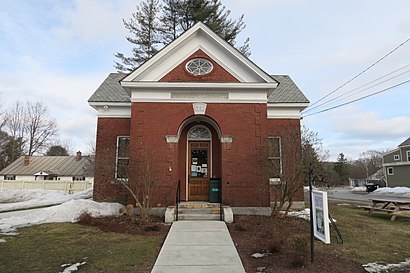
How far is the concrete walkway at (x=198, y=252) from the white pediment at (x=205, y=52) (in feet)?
22.6

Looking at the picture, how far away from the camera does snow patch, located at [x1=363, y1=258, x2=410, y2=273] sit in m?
5.87

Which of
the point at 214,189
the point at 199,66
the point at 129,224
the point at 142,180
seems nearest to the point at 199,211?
the point at 214,189

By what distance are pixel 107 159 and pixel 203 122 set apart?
531cm

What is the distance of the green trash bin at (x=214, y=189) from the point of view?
1270 cm

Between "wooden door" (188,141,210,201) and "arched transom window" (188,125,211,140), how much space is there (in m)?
0.25

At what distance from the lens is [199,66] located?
13.2 meters

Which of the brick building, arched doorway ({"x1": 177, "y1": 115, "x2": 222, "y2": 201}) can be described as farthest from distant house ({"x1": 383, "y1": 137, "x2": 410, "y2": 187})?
arched doorway ({"x1": 177, "y1": 115, "x2": 222, "y2": 201})

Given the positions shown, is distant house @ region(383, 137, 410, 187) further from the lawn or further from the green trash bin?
the green trash bin

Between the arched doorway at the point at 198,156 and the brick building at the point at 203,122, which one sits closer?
the brick building at the point at 203,122

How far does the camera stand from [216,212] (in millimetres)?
11297

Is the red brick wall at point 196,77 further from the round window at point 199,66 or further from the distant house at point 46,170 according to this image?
the distant house at point 46,170

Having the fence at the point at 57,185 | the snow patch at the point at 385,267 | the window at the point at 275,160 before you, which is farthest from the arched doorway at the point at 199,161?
the fence at the point at 57,185

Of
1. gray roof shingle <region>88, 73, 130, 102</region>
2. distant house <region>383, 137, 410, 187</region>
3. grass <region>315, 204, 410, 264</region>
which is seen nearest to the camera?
grass <region>315, 204, 410, 264</region>

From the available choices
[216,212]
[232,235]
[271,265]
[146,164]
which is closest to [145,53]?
[146,164]
